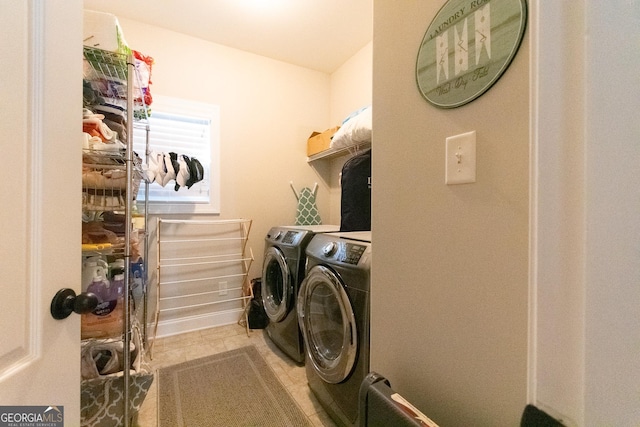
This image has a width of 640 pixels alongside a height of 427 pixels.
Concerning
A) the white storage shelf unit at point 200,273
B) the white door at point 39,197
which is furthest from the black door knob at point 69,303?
the white storage shelf unit at point 200,273

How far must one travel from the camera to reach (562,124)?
1.15ft

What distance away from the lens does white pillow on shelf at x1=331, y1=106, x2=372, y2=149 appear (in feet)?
6.00

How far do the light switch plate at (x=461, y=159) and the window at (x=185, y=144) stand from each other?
2.13m

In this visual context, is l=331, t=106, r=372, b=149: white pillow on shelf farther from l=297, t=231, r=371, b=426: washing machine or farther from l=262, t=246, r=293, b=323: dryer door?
l=262, t=246, r=293, b=323: dryer door

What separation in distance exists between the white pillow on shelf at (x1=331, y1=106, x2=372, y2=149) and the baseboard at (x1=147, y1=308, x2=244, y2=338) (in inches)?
73.9

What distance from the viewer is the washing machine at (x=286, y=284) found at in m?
1.70

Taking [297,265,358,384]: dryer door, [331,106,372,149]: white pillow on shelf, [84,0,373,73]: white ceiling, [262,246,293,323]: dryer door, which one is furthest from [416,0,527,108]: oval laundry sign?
[84,0,373,73]: white ceiling

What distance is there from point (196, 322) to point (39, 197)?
2154 mm

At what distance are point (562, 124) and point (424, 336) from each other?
1.94ft

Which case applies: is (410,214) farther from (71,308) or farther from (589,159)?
(71,308)

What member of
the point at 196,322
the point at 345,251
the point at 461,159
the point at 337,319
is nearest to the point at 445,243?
the point at 461,159

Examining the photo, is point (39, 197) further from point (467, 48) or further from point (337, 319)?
point (337, 319)

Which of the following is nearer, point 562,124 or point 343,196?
point 562,124

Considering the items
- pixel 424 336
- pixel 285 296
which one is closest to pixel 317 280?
pixel 285 296
